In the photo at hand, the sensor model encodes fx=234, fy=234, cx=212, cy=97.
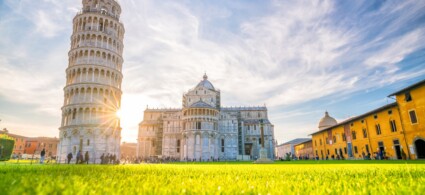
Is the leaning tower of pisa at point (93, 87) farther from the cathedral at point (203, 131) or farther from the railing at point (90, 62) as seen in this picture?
the cathedral at point (203, 131)

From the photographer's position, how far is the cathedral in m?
51.9

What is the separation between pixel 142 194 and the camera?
86.5 inches

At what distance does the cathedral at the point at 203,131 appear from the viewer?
170 ft

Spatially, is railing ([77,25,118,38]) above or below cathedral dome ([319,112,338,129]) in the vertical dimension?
above

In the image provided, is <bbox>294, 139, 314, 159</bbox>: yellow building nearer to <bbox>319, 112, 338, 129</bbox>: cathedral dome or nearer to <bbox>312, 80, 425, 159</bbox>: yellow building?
<bbox>319, 112, 338, 129</bbox>: cathedral dome

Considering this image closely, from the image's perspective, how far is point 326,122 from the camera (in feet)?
225

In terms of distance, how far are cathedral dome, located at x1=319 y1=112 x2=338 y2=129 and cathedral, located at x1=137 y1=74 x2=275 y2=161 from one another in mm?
14611

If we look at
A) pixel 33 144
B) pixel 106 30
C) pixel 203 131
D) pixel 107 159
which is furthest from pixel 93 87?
pixel 33 144

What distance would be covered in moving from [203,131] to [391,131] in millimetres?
33245

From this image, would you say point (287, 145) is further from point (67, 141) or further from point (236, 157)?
point (67, 141)

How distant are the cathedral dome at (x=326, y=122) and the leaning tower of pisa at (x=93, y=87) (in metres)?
56.9

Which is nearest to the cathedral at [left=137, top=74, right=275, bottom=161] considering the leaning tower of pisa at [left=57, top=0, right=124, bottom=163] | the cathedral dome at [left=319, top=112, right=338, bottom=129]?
the cathedral dome at [left=319, top=112, right=338, bottom=129]

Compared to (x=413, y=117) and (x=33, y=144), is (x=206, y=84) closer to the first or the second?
(x=413, y=117)

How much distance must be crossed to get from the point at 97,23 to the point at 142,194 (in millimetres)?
43220
